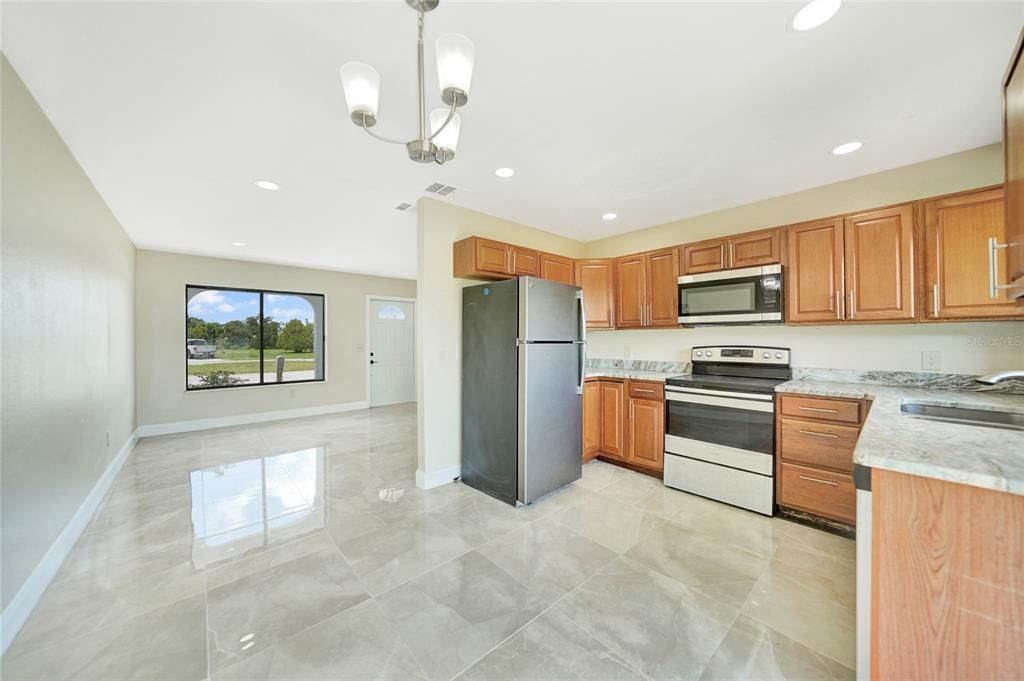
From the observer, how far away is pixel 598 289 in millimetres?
4012

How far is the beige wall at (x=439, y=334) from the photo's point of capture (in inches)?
126

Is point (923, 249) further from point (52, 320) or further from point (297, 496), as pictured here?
point (52, 320)

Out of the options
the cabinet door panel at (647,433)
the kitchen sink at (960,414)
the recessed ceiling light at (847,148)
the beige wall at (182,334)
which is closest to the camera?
the kitchen sink at (960,414)

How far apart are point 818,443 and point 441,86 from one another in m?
3.06

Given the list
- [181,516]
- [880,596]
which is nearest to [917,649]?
[880,596]

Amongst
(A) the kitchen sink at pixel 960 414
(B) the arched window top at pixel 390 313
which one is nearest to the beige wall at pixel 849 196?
(A) the kitchen sink at pixel 960 414

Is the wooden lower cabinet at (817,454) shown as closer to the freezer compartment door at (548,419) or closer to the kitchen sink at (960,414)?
the kitchen sink at (960,414)

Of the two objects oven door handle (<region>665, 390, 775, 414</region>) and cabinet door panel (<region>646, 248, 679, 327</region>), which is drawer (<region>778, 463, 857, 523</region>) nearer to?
oven door handle (<region>665, 390, 775, 414</region>)

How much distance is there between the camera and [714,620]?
1.68 m

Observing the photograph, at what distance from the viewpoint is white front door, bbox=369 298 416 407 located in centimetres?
701

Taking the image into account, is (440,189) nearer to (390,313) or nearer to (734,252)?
(734,252)

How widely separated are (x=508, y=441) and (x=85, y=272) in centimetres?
339

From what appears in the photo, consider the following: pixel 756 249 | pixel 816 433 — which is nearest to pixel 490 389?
pixel 816 433

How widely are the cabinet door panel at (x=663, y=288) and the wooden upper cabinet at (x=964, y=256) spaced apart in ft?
5.23
